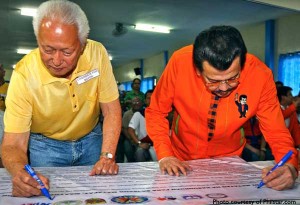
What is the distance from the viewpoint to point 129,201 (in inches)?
41.2

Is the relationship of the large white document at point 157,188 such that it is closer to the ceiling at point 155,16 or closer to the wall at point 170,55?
the ceiling at point 155,16

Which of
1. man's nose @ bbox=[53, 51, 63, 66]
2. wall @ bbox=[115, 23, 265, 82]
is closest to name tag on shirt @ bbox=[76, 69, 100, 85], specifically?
man's nose @ bbox=[53, 51, 63, 66]

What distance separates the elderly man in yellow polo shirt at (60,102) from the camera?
1.26m

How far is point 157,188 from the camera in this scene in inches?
47.0

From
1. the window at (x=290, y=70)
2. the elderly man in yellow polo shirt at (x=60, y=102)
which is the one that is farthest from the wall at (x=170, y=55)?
the elderly man in yellow polo shirt at (x=60, y=102)

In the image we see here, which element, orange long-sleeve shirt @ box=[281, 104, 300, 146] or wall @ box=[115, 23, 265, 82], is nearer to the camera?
orange long-sleeve shirt @ box=[281, 104, 300, 146]

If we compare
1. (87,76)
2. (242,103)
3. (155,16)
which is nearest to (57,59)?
(87,76)

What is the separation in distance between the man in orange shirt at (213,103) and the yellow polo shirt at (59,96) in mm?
284

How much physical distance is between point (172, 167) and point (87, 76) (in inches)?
20.5

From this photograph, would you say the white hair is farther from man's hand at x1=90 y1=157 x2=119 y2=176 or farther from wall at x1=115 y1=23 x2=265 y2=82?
wall at x1=115 y1=23 x2=265 y2=82

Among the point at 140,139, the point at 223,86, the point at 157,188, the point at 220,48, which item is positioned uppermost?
the point at 220,48

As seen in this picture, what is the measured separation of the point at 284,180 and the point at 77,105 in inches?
34.0

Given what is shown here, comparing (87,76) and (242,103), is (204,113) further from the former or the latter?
(87,76)

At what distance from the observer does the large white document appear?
1.06 meters
